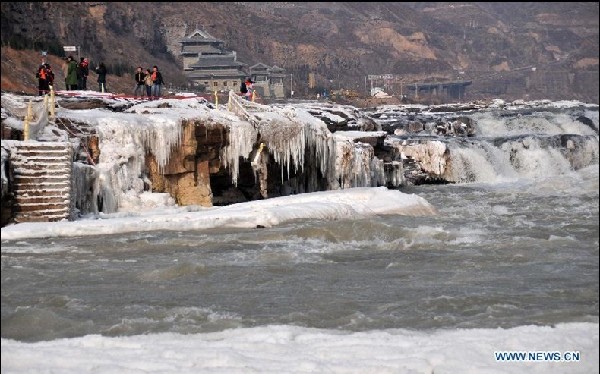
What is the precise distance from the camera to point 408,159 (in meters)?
26.2

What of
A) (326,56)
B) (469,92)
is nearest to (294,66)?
(326,56)

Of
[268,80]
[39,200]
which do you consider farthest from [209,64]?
[39,200]

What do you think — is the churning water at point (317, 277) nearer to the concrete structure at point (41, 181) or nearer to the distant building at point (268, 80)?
the concrete structure at point (41, 181)

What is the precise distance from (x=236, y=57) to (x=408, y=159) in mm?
19891

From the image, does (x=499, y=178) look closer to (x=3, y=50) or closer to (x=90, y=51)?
(x=3, y=50)

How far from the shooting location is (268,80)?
31.6m

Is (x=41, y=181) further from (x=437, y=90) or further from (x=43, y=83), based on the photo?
(x=437, y=90)

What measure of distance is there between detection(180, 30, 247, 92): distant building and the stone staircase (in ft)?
67.4

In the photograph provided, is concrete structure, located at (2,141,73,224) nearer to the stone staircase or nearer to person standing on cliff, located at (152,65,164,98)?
the stone staircase

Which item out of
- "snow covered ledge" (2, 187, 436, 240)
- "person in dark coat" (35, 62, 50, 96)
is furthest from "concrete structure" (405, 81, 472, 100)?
"person in dark coat" (35, 62, 50, 96)

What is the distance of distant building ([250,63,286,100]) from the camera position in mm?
27300

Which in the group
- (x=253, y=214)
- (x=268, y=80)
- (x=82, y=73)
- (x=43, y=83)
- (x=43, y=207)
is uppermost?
(x=268, y=80)

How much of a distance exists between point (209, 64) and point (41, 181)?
32.7 m

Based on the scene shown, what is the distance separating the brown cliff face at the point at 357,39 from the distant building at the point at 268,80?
0.36 metres
